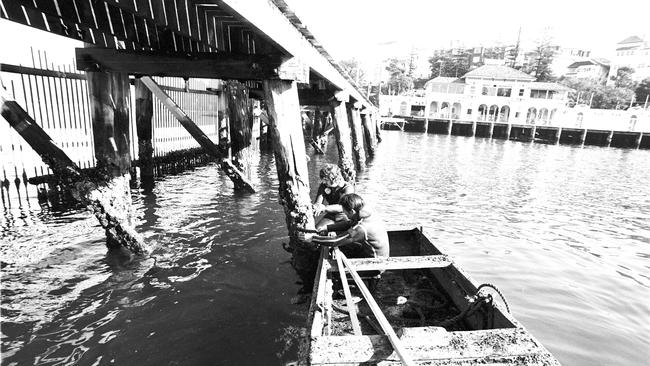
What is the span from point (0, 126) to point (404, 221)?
30.9ft

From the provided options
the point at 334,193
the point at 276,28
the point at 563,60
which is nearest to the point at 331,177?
the point at 334,193

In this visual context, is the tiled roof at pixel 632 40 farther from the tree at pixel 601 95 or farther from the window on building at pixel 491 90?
the window on building at pixel 491 90

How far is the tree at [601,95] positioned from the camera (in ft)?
189

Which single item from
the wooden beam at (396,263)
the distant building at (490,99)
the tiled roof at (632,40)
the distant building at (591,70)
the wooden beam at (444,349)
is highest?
the tiled roof at (632,40)

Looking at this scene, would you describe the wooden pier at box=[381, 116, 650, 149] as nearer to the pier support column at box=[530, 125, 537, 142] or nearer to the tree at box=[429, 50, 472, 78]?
the pier support column at box=[530, 125, 537, 142]

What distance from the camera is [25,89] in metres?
7.75

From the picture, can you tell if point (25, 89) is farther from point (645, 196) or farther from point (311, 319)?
point (645, 196)

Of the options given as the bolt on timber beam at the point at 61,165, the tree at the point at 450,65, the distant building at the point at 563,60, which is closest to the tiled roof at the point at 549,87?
the tree at the point at 450,65

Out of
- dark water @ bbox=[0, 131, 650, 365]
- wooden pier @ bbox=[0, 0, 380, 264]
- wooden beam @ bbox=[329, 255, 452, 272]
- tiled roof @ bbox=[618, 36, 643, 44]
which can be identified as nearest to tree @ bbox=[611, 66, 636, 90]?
tiled roof @ bbox=[618, 36, 643, 44]

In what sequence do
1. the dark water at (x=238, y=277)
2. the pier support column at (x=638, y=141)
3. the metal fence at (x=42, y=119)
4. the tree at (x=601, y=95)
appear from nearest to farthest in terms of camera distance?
the dark water at (x=238, y=277), the metal fence at (x=42, y=119), the pier support column at (x=638, y=141), the tree at (x=601, y=95)

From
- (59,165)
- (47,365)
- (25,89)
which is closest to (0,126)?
(25,89)

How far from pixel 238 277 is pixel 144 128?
654cm

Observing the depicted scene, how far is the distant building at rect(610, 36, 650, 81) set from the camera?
7688 centimetres

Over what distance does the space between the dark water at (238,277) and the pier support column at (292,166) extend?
554 millimetres
